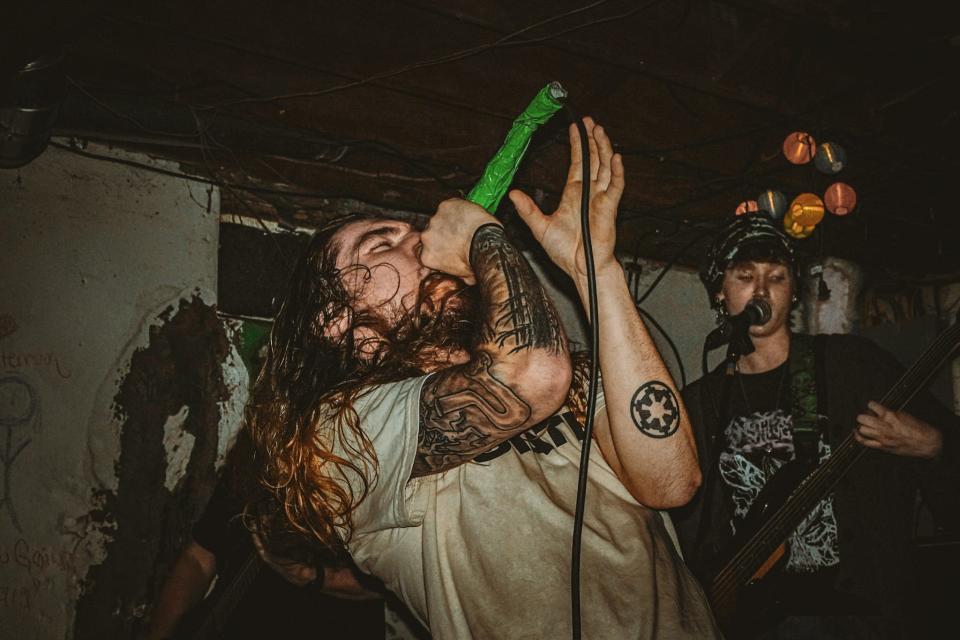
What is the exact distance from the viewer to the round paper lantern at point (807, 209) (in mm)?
3863

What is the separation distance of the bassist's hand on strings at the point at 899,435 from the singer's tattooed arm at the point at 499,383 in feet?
6.64

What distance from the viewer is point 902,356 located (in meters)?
4.74

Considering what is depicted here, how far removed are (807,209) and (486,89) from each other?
212 centimetres

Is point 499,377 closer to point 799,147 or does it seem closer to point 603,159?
point 603,159

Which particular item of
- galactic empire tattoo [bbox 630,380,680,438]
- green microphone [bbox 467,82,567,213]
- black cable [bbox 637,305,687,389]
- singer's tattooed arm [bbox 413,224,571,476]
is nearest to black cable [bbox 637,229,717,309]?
black cable [bbox 637,305,687,389]

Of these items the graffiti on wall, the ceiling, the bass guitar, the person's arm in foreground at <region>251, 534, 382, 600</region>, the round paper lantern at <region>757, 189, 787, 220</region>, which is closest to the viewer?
the bass guitar

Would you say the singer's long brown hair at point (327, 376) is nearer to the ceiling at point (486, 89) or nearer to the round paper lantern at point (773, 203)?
the ceiling at point (486, 89)

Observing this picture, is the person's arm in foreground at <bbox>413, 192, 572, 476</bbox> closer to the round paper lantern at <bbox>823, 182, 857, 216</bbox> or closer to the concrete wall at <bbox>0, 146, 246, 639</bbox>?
the concrete wall at <bbox>0, 146, 246, 639</bbox>

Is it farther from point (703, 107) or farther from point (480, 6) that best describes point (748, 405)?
point (480, 6)

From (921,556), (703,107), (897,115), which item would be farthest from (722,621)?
(897,115)

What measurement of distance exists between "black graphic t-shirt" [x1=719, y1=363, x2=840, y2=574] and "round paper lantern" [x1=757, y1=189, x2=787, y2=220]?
118 centimetres

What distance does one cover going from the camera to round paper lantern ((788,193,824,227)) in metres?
3.86

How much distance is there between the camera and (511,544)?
1.36 metres

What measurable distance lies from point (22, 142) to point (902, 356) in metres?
5.56
